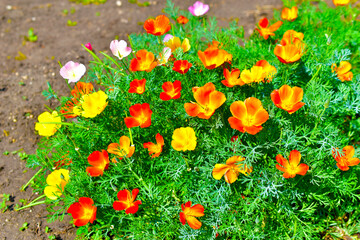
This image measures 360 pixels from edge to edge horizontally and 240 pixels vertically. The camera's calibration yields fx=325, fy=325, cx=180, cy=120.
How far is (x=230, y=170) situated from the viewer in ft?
5.65

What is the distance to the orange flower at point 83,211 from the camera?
1666 mm

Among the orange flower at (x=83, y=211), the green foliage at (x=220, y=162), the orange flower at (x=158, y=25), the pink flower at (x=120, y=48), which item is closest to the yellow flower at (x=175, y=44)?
the green foliage at (x=220, y=162)

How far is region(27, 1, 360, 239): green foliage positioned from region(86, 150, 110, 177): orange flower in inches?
2.8

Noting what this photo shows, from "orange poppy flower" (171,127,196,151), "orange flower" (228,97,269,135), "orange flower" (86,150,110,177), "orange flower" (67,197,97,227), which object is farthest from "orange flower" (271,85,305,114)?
"orange flower" (67,197,97,227)

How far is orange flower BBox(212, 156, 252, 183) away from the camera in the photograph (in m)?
1.69

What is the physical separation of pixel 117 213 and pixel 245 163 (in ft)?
2.71

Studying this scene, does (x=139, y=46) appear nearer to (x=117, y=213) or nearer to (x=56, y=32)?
(x=117, y=213)

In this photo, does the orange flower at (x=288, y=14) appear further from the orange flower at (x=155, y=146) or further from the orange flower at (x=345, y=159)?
the orange flower at (x=155, y=146)

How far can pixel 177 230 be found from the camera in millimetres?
1898

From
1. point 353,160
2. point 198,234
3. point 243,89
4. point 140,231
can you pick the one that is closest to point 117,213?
point 140,231

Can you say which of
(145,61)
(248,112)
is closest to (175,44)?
(145,61)

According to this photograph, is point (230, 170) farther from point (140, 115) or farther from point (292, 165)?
point (140, 115)

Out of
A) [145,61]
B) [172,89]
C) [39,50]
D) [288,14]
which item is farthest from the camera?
[39,50]

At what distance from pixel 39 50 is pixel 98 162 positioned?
89.2 inches
